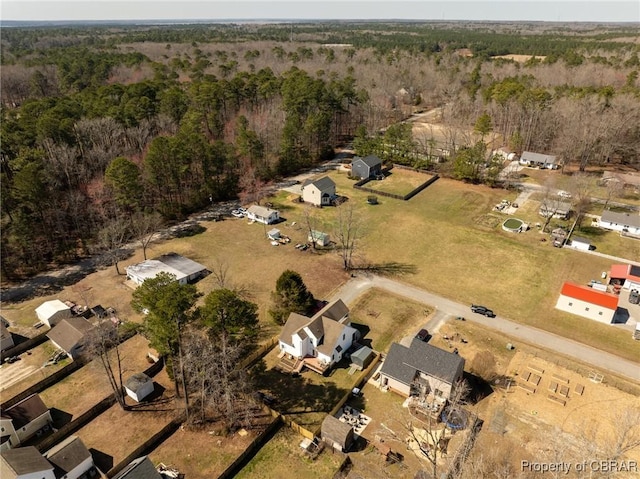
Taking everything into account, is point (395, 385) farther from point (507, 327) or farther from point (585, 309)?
point (585, 309)

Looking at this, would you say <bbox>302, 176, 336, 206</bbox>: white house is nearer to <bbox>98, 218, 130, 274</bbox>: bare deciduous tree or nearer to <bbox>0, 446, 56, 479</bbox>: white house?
<bbox>98, 218, 130, 274</bbox>: bare deciduous tree

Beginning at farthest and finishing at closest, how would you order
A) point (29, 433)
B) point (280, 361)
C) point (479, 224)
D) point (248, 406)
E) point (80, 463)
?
1. point (479, 224)
2. point (280, 361)
3. point (248, 406)
4. point (29, 433)
5. point (80, 463)

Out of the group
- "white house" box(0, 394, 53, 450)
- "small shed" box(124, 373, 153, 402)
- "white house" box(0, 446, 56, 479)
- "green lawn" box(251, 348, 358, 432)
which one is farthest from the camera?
"small shed" box(124, 373, 153, 402)

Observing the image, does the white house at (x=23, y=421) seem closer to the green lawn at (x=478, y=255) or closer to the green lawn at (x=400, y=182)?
the green lawn at (x=478, y=255)

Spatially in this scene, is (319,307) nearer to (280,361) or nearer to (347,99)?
(280,361)

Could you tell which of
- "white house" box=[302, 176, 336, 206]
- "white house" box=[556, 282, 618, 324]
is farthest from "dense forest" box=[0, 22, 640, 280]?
"white house" box=[556, 282, 618, 324]

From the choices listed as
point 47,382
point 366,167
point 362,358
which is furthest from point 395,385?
point 366,167

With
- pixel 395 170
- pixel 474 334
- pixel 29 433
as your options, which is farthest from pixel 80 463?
pixel 395 170

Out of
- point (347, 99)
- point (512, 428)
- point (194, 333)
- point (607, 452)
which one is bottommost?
point (512, 428)
